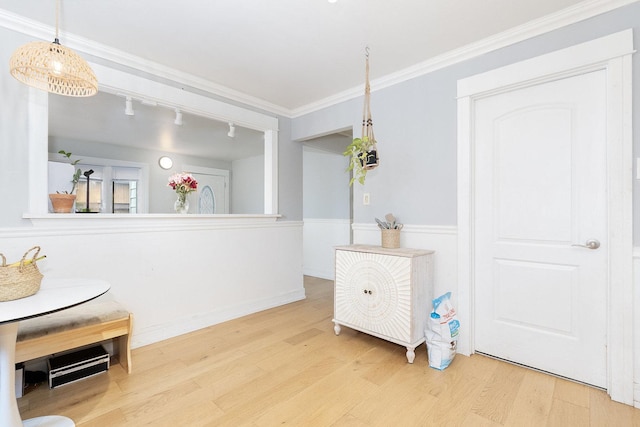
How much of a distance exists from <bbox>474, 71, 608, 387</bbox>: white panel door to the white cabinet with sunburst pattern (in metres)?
0.46

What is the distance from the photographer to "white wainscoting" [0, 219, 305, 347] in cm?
217

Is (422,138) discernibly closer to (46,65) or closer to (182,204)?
(182,204)

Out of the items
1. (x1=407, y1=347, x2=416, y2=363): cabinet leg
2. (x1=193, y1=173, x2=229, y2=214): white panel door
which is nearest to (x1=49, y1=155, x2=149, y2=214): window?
(x1=193, y1=173, x2=229, y2=214): white panel door

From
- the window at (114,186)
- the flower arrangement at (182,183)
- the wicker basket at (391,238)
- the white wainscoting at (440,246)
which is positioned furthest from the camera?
the window at (114,186)

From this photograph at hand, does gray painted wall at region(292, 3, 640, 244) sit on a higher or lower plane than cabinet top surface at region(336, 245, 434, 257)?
higher

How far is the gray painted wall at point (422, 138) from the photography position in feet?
7.35

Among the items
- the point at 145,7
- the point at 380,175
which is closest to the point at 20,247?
the point at 145,7

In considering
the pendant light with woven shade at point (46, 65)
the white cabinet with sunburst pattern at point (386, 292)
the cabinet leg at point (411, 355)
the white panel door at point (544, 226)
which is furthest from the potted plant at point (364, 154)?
the pendant light with woven shade at point (46, 65)

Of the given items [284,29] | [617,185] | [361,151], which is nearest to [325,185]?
[361,151]

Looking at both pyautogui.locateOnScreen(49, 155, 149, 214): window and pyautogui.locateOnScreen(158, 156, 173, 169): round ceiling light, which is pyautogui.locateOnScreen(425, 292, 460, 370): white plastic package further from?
pyautogui.locateOnScreen(158, 156, 173, 169): round ceiling light

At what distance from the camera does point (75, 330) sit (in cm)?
187

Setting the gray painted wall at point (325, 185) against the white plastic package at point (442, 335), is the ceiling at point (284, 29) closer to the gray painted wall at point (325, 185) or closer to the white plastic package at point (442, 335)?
the white plastic package at point (442, 335)

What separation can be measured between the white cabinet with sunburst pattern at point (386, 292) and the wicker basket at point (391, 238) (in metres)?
0.10

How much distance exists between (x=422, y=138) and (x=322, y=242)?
2918 mm
